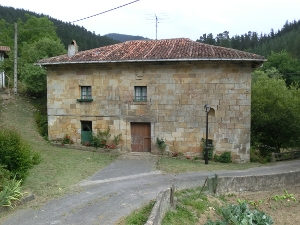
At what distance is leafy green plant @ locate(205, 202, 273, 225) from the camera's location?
27.3 feet

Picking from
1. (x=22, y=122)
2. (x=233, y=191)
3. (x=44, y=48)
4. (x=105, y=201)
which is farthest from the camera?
(x=44, y=48)

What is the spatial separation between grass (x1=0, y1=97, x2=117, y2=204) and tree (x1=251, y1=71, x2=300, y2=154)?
341 inches

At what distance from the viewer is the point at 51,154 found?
14367 millimetres

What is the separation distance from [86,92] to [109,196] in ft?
30.3

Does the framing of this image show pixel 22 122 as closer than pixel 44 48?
Yes

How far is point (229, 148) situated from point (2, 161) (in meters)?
10.8

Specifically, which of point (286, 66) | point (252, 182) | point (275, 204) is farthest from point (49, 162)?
point (286, 66)

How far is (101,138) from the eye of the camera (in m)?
16.8

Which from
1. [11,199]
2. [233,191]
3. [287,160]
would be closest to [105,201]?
[11,199]

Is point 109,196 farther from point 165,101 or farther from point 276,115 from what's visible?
point 276,115

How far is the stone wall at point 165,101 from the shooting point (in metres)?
15.3

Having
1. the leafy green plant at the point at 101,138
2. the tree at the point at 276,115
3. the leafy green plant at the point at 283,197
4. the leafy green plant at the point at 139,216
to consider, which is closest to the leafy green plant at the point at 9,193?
the leafy green plant at the point at 139,216

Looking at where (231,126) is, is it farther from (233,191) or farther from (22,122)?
(22,122)

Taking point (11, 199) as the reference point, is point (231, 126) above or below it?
above
